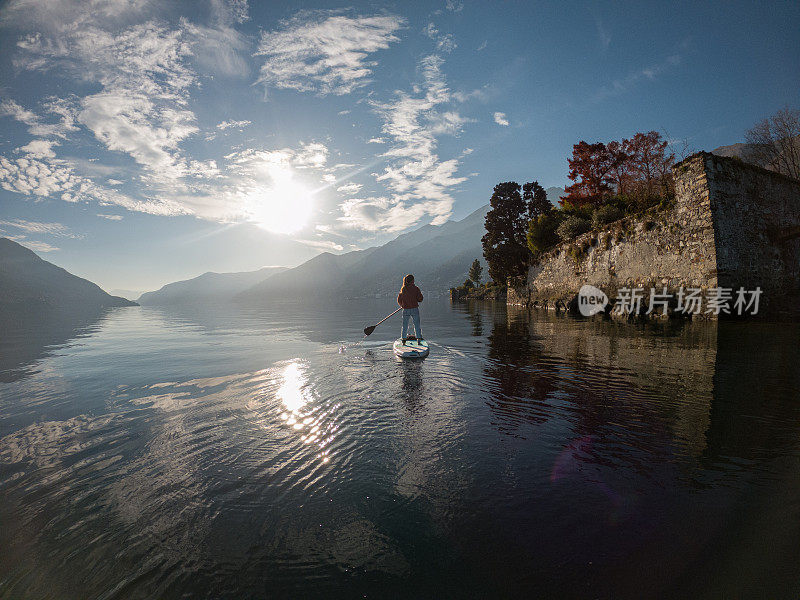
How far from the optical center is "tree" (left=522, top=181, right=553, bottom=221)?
43.2 metres

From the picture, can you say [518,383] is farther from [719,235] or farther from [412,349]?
[719,235]

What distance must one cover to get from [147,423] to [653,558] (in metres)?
6.96

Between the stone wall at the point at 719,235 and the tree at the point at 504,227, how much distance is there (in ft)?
63.9

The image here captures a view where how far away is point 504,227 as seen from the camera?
43.4m

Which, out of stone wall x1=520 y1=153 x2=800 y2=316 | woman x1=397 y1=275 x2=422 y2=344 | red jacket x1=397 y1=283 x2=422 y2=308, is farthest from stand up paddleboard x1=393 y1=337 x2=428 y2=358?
stone wall x1=520 y1=153 x2=800 y2=316

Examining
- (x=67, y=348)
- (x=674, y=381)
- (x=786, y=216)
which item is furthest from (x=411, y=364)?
(x=786, y=216)

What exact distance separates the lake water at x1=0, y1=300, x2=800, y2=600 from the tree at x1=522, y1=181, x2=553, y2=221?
128ft

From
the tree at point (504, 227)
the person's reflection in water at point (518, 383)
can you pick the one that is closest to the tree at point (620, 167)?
the tree at point (504, 227)

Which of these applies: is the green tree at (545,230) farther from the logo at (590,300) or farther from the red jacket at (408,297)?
the red jacket at (408,297)

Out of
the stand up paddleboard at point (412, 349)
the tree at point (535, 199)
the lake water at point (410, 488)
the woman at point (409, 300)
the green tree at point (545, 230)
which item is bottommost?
the lake water at point (410, 488)

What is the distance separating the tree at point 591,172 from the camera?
3509 cm

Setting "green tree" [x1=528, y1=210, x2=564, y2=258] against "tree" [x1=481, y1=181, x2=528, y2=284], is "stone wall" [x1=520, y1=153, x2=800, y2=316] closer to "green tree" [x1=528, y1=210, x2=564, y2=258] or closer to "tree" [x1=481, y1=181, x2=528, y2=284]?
"green tree" [x1=528, y1=210, x2=564, y2=258]

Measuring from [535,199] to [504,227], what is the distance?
18.0ft

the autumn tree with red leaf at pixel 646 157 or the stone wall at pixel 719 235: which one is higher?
the autumn tree with red leaf at pixel 646 157
